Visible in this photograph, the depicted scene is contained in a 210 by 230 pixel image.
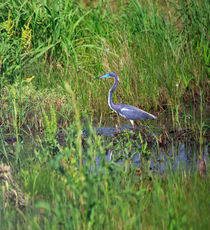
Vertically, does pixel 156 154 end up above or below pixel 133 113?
below

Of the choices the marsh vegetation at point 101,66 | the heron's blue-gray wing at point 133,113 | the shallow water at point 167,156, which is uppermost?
the marsh vegetation at point 101,66

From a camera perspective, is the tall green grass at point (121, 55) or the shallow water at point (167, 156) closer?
the shallow water at point (167, 156)

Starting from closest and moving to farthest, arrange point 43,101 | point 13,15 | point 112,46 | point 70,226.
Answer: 1. point 70,226
2. point 43,101
3. point 13,15
4. point 112,46

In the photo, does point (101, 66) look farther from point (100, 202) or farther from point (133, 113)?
point (100, 202)

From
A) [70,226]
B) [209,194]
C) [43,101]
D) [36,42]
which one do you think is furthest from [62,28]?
[70,226]

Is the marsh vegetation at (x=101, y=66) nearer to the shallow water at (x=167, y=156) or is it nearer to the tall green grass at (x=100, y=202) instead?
the shallow water at (x=167, y=156)

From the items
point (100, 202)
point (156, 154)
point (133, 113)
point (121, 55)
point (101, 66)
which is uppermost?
point (121, 55)

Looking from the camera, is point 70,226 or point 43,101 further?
point 43,101

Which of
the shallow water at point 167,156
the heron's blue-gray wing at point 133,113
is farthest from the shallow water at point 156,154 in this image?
the heron's blue-gray wing at point 133,113

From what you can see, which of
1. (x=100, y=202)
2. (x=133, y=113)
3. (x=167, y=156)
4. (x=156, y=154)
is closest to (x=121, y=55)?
(x=133, y=113)

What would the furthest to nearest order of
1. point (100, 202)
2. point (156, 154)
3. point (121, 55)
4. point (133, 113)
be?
1. point (121, 55)
2. point (133, 113)
3. point (156, 154)
4. point (100, 202)

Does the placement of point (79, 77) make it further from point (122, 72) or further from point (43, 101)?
point (43, 101)

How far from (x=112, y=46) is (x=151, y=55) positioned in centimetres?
78

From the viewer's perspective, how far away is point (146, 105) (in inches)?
286
